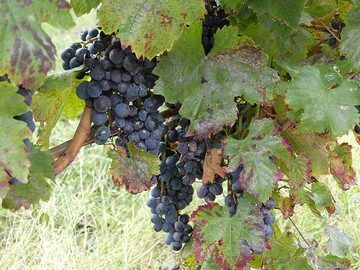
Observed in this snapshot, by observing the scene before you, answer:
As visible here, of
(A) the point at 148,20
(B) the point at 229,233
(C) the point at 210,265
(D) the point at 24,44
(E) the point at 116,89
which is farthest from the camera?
(C) the point at 210,265

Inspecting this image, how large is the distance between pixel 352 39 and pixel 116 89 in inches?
15.4

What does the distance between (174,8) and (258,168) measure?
29 centimetres

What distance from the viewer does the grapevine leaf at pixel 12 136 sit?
26.2 inches

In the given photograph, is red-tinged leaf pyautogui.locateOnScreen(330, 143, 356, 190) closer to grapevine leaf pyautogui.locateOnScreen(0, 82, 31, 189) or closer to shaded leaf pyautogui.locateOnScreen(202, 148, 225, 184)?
shaded leaf pyautogui.locateOnScreen(202, 148, 225, 184)

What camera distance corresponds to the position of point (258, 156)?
97 centimetres

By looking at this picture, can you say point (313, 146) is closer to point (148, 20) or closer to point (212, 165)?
point (212, 165)

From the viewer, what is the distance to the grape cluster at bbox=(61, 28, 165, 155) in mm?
925

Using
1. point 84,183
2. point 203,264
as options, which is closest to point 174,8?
point 203,264

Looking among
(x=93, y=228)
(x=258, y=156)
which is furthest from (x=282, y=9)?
(x=93, y=228)

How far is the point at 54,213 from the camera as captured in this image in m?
2.33

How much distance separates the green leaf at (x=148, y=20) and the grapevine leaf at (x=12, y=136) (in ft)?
0.61

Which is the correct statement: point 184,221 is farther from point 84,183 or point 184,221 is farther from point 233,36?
point 84,183

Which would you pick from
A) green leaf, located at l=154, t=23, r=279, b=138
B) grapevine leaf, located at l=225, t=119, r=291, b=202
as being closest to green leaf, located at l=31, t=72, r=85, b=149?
green leaf, located at l=154, t=23, r=279, b=138

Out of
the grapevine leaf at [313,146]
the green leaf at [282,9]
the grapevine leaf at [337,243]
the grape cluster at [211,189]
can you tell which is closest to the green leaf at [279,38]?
the green leaf at [282,9]
